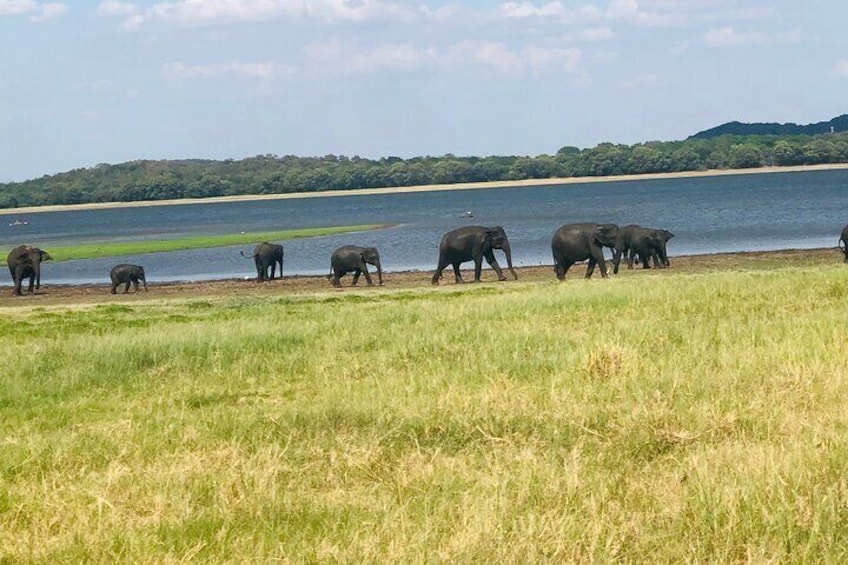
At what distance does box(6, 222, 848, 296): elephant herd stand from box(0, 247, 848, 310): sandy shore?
645 mm

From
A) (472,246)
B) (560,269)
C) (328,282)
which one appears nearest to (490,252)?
(472,246)

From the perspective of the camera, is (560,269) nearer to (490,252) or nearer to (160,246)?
(490,252)

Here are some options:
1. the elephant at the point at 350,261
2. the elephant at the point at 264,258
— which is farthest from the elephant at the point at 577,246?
the elephant at the point at 264,258

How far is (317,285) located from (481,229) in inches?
246

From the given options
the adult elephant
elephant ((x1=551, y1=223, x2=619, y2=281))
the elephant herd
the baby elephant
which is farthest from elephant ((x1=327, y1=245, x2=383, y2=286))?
the baby elephant

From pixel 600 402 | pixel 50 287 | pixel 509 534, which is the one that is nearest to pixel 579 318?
pixel 600 402

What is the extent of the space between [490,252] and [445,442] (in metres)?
30.6

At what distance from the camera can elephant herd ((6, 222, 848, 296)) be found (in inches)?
1422

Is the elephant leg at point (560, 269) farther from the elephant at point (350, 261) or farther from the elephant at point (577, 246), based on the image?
the elephant at point (350, 261)

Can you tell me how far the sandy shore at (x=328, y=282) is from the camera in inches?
1502

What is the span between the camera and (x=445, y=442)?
892 cm

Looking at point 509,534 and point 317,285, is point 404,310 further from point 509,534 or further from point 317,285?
point 317,285

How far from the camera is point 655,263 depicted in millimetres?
42094

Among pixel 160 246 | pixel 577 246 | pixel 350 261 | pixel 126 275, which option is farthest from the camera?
pixel 160 246
